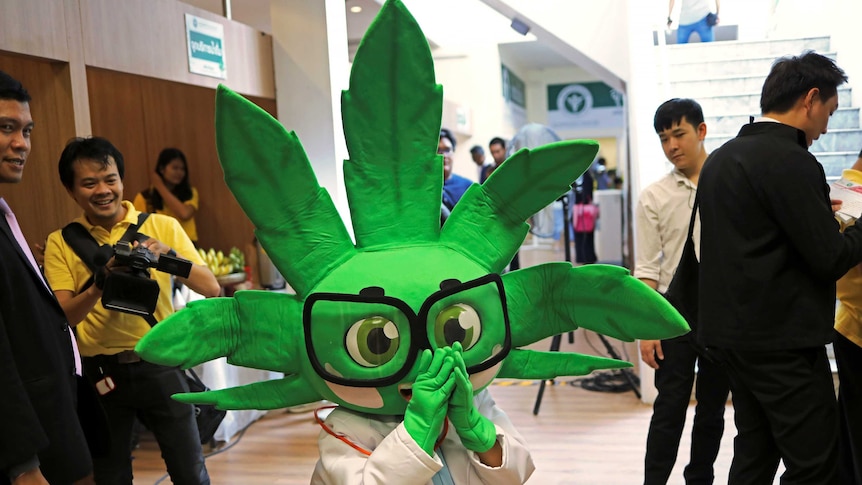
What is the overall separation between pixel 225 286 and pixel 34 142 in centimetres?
150

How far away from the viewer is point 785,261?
1.95 meters

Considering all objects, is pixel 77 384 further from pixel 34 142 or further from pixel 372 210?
pixel 34 142

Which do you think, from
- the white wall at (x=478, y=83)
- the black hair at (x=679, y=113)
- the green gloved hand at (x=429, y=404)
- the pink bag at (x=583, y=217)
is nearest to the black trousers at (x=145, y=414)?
the green gloved hand at (x=429, y=404)

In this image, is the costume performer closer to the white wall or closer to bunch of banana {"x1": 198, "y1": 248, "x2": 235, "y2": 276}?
bunch of banana {"x1": 198, "y1": 248, "x2": 235, "y2": 276}

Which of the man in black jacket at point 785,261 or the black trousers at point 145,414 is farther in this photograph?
the black trousers at point 145,414

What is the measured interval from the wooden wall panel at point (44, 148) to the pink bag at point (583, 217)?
7.20 metres

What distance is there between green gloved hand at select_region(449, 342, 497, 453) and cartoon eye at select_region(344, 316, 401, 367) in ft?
0.40

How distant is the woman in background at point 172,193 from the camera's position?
4.81 meters

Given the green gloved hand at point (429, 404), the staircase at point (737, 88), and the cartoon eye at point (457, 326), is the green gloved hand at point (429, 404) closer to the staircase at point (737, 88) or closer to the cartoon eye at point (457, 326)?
the cartoon eye at point (457, 326)

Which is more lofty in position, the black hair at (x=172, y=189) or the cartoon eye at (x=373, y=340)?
the black hair at (x=172, y=189)

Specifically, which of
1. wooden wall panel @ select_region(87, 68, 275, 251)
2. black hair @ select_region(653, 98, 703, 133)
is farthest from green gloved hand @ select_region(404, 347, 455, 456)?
wooden wall panel @ select_region(87, 68, 275, 251)

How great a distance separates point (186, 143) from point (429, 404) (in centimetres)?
455

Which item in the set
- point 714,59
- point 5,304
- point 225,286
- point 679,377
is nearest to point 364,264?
point 5,304

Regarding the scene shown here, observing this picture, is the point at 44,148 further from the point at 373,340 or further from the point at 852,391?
the point at 852,391
